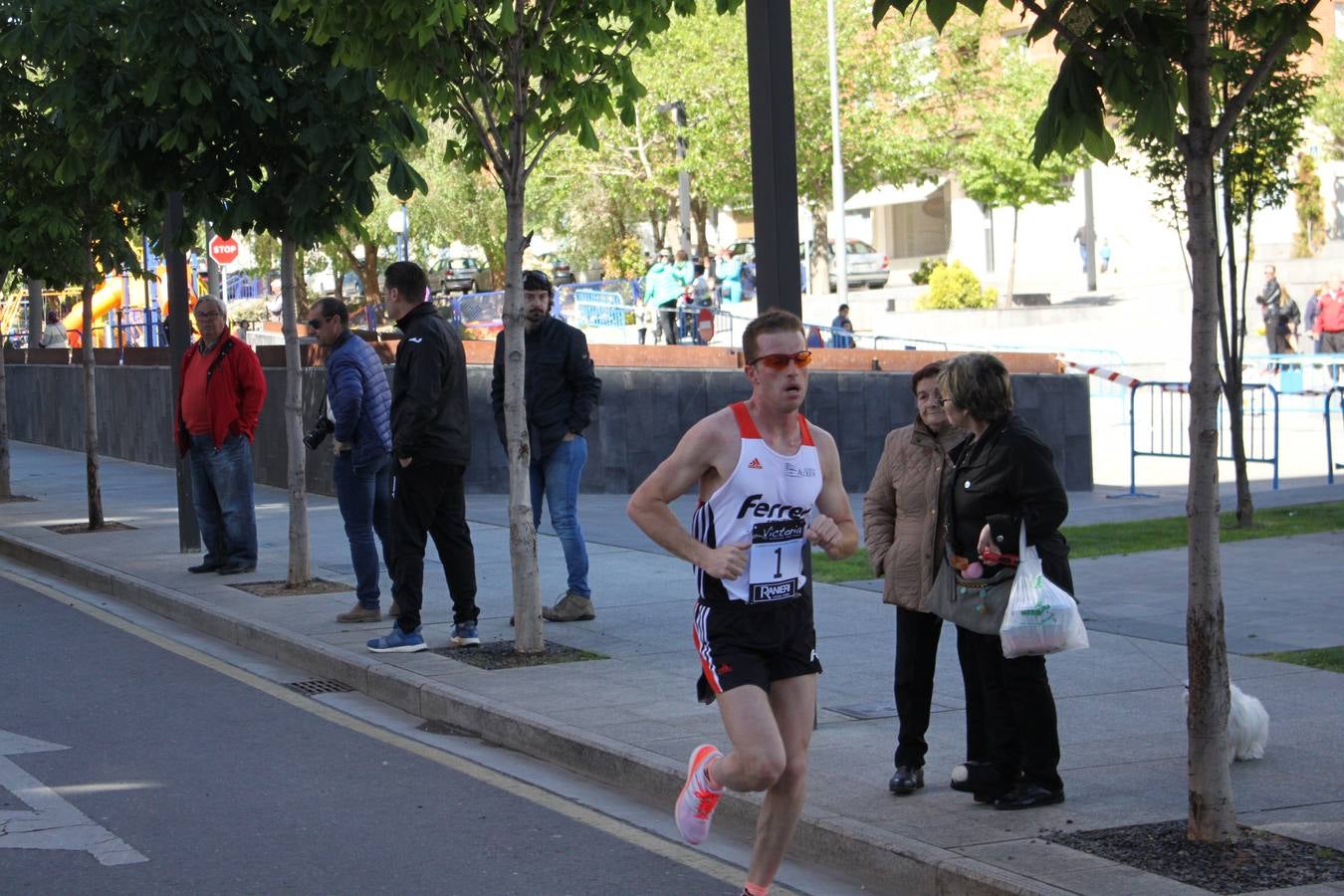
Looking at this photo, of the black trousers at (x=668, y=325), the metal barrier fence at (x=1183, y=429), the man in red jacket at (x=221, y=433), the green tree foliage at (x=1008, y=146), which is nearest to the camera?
the man in red jacket at (x=221, y=433)

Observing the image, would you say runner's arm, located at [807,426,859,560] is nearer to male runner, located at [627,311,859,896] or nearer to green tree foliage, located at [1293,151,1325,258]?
male runner, located at [627,311,859,896]

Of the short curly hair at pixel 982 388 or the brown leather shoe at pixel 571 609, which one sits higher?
the short curly hair at pixel 982 388

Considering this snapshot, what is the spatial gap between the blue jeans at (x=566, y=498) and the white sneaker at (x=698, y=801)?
5.28 meters

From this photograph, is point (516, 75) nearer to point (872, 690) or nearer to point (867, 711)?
point (872, 690)

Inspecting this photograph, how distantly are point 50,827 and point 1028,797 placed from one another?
12.0 ft

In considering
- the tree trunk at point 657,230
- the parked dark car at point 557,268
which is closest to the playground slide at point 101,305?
the parked dark car at point 557,268

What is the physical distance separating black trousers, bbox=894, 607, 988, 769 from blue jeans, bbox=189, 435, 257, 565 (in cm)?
771

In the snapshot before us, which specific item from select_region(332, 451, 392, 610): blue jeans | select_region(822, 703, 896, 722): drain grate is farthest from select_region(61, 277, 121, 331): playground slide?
select_region(822, 703, 896, 722): drain grate

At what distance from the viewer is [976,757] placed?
638 centimetres

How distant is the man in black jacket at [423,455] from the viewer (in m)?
9.27

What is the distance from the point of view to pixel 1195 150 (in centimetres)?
551

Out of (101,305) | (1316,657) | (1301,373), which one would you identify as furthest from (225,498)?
(101,305)

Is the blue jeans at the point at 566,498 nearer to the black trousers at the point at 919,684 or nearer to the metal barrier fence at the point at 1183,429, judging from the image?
the black trousers at the point at 919,684

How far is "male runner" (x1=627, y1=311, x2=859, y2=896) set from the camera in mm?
5078
